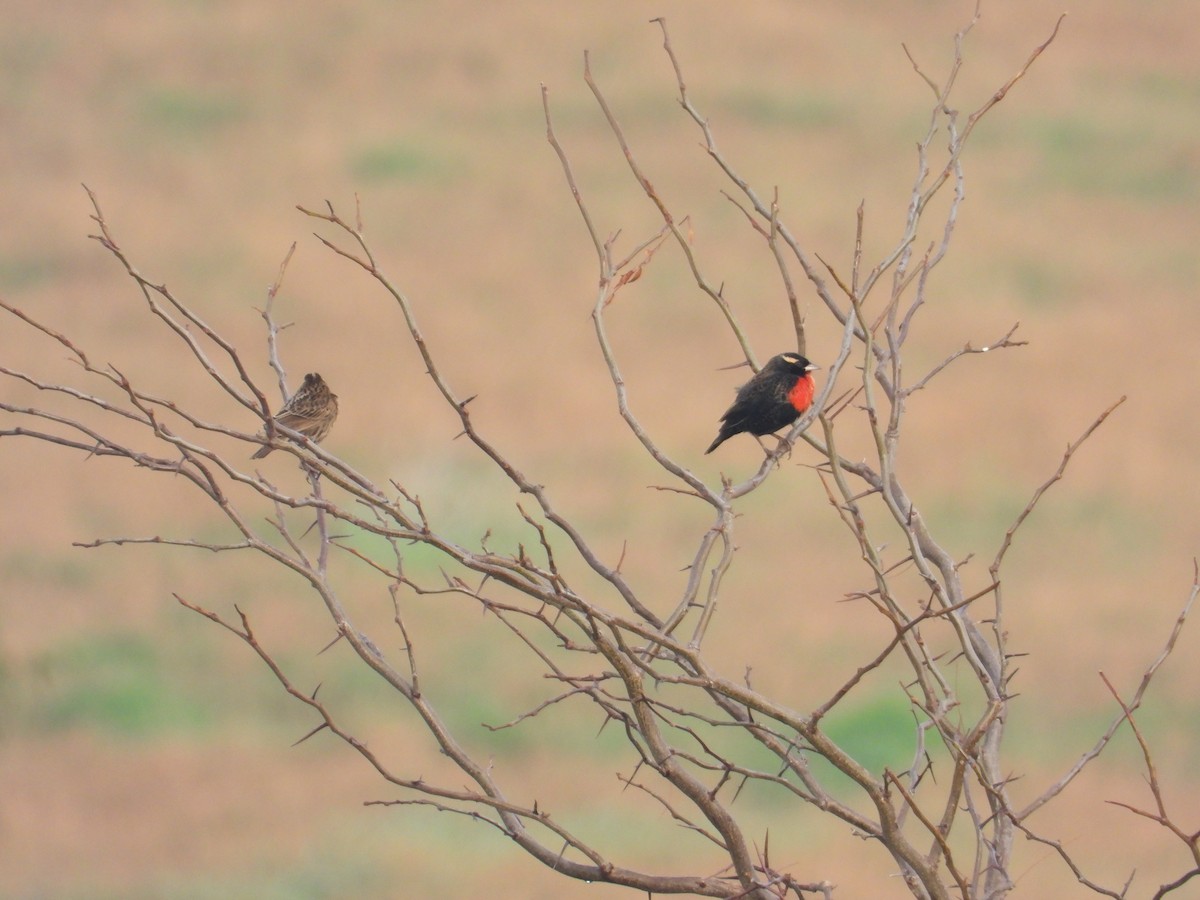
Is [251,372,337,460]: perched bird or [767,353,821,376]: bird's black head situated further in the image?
[251,372,337,460]: perched bird

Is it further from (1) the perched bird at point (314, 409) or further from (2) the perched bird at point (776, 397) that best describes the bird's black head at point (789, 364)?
(1) the perched bird at point (314, 409)

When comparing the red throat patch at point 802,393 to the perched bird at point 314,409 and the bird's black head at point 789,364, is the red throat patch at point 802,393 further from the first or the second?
the perched bird at point 314,409

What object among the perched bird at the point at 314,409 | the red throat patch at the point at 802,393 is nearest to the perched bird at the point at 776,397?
the red throat patch at the point at 802,393

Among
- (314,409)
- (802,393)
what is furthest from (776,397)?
(314,409)

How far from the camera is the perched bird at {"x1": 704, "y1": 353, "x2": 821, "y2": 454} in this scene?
6141mm

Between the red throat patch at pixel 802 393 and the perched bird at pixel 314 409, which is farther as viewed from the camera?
the perched bird at pixel 314 409

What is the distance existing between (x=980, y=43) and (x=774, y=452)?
2186cm

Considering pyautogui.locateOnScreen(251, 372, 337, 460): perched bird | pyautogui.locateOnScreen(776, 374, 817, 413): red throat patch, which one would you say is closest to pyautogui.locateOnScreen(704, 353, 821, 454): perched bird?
pyautogui.locateOnScreen(776, 374, 817, 413): red throat patch

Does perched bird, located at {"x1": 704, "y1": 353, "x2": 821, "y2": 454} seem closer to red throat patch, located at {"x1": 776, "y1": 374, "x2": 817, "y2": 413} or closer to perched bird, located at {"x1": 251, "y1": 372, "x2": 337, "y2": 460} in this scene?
red throat patch, located at {"x1": 776, "y1": 374, "x2": 817, "y2": 413}

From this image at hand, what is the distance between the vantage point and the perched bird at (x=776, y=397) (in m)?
6.14

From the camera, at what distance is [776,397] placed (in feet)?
20.1

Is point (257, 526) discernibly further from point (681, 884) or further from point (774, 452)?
point (681, 884)

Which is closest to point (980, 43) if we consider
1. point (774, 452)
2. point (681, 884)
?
point (774, 452)

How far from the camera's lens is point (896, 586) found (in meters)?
12.7
